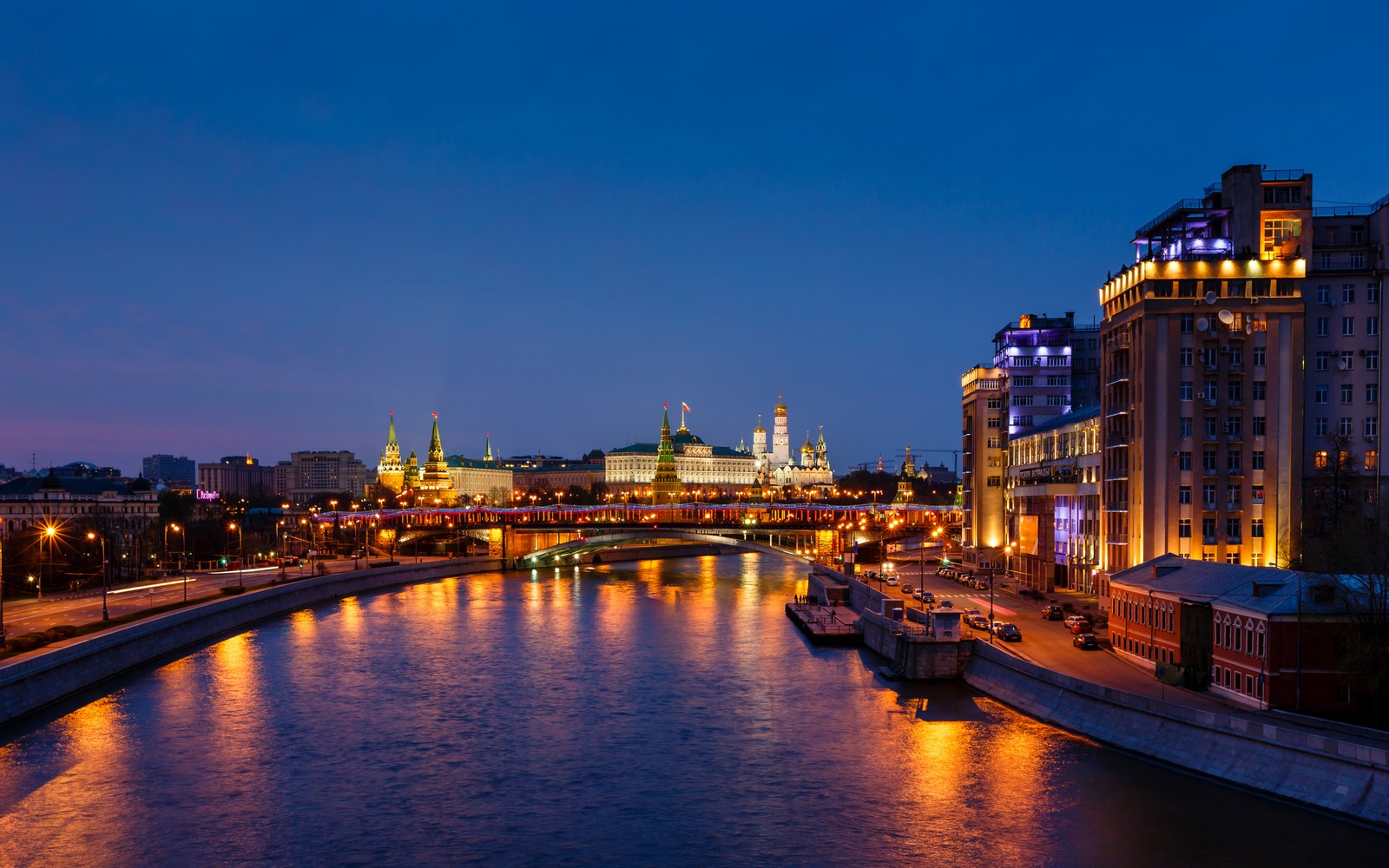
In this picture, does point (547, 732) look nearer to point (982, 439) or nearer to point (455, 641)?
point (455, 641)

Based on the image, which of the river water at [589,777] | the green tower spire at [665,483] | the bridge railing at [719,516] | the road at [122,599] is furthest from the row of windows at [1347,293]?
the green tower spire at [665,483]

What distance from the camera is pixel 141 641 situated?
164 ft

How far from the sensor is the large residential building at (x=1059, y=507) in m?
61.9

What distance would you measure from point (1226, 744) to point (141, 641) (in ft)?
147

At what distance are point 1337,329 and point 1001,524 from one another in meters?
34.0

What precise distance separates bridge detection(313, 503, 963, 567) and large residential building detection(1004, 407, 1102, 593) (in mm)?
18922

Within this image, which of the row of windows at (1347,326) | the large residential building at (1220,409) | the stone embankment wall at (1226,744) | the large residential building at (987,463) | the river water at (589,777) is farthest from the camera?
the large residential building at (987,463)

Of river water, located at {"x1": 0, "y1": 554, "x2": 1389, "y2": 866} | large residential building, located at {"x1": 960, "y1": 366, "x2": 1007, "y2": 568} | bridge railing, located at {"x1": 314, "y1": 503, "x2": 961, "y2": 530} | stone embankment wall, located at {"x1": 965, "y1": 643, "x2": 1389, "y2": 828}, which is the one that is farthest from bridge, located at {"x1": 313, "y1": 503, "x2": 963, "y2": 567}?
stone embankment wall, located at {"x1": 965, "y1": 643, "x2": 1389, "y2": 828}

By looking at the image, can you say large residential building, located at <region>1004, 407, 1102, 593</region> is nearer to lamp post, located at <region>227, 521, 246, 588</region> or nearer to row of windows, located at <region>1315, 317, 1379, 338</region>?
row of windows, located at <region>1315, 317, 1379, 338</region>

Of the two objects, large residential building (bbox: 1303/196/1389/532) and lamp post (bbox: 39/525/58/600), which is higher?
large residential building (bbox: 1303/196/1389/532)

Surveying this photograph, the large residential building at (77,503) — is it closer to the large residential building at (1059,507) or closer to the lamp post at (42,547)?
the lamp post at (42,547)

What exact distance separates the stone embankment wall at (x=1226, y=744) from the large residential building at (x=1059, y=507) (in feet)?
83.6

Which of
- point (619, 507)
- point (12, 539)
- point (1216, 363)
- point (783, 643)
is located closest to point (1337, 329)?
point (1216, 363)

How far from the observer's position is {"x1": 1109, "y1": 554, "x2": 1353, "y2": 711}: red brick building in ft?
103
